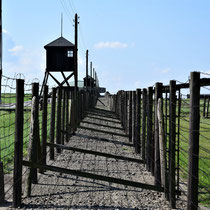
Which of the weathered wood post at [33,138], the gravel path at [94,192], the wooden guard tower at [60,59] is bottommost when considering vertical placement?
the gravel path at [94,192]

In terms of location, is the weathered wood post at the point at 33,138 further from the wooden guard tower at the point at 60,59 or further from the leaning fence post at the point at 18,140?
the wooden guard tower at the point at 60,59

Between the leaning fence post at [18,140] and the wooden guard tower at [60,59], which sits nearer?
the leaning fence post at [18,140]

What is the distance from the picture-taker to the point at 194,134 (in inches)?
193

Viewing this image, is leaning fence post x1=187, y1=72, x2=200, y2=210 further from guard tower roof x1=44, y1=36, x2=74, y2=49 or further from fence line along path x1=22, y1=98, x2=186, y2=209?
guard tower roof x1=44, y1=36, x2=74, y2=49

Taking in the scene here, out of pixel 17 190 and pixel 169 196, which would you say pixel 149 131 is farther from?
pixel 17 190

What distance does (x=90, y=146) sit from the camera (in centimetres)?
1288

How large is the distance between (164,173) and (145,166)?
3350 millimetres

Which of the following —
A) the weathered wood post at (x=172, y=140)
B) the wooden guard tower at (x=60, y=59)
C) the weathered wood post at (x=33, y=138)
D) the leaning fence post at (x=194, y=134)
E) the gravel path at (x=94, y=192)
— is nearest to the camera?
the leaning fence post at (x=194, y=134)

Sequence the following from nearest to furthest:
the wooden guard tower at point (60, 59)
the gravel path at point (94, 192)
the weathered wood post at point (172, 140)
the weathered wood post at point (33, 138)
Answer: the weathered wood post at point (172, 140) < the gravel path at point (94, 192) < the weathered wood post at point (33, 138) < the wooden guard tower at point (60, 59)

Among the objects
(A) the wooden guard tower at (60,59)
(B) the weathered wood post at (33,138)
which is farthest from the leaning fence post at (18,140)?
(A) the wooden guard tower at (60,59)

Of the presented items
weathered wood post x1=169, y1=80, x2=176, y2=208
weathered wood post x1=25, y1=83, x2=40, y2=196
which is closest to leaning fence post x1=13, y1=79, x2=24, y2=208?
weathered wood post x1=25, y1=83, x2=40, y2=196

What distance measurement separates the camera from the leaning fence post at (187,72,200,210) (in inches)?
191

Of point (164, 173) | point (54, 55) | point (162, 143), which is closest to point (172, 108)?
point (162, 143)

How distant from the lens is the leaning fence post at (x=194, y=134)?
4.85 meters
